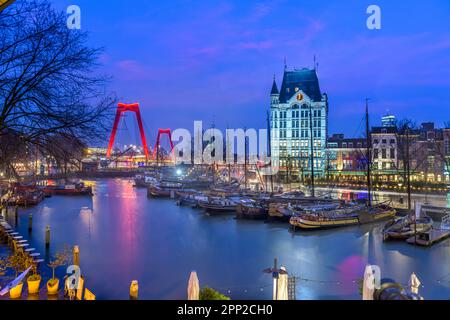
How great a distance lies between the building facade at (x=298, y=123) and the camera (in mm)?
85562

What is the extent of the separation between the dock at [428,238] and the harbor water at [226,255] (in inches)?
16.5

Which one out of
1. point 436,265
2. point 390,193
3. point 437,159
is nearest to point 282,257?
point 436,265

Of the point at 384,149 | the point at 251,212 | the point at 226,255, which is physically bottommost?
the point at 226,255

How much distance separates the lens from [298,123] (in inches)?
3477

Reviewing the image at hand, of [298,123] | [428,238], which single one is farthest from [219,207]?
[298,123]

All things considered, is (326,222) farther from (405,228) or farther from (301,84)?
(301,84)

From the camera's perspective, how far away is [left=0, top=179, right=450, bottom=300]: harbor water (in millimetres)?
15273

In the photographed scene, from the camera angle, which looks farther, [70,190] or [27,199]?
[70,190]

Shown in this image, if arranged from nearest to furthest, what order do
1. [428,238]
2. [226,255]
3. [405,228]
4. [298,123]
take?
[226,255] → [428,238] → [405,228] → [298,123]

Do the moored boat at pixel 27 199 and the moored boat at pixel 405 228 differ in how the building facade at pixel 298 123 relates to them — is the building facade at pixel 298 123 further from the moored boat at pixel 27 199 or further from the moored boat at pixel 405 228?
the moored boat at pixel 405 228

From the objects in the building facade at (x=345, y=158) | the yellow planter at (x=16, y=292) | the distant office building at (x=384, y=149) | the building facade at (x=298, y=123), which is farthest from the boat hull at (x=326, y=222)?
the building facade at (x=298, y=123)

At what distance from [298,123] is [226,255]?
71.1m

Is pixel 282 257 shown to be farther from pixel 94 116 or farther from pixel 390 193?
pixel 390 193

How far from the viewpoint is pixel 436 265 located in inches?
733
